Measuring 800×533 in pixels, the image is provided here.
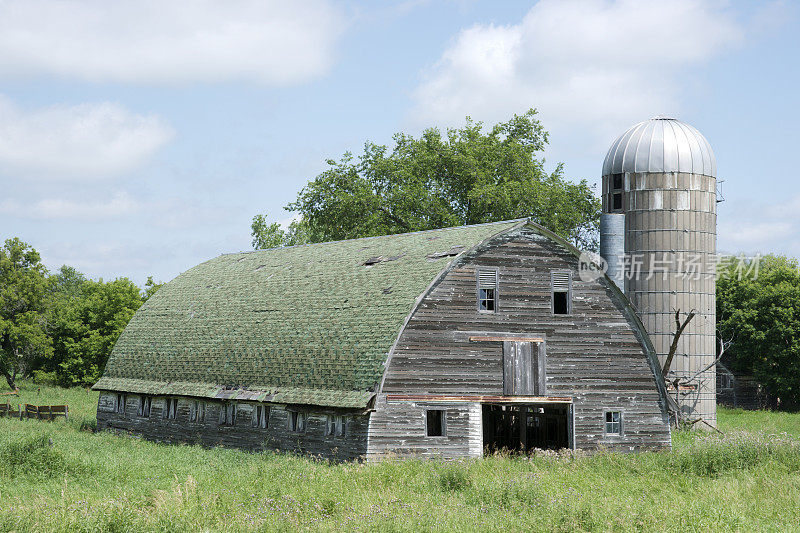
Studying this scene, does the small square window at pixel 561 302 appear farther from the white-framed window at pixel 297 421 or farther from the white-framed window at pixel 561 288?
the white-framed window at pixel 297 421

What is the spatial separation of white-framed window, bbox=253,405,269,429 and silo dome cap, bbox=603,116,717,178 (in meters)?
20.9

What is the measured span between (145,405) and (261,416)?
847cm

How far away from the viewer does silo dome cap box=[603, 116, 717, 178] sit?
1666 inches

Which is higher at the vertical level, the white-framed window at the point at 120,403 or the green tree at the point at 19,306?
the green tree at the point at 19,306

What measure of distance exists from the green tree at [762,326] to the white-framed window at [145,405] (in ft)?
114

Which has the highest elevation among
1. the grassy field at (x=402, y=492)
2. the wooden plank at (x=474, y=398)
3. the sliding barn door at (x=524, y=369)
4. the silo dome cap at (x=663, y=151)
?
the silo dome cap at (x=663, y=151)

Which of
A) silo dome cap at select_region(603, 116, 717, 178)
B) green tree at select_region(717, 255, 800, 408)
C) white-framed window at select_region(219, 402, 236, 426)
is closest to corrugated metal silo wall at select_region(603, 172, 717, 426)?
silo dome cap at select_region(603, 116, 717, 178)

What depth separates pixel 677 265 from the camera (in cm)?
4184

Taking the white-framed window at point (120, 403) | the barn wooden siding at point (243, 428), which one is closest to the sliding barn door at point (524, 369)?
the barn wooden siding at point (243, 428)

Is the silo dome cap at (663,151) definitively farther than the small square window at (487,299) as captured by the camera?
Yes

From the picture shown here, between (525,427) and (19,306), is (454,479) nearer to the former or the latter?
(525,427)

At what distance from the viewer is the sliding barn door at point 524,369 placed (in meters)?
28.8

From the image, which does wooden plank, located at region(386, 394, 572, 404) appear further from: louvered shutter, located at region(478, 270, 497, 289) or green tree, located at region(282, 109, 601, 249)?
green tree, located at region(282, 109, 601, 249)

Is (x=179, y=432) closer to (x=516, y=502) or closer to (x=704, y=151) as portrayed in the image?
(x=516, y=502)
